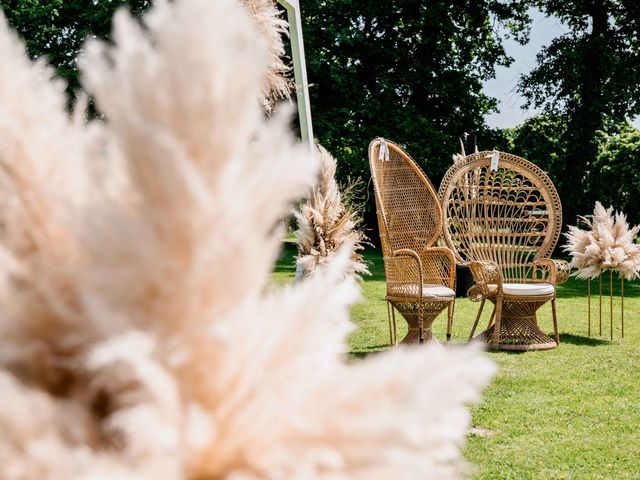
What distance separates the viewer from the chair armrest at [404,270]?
251 inches

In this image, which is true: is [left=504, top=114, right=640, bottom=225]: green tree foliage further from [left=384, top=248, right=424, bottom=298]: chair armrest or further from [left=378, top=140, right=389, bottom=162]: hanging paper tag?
[left=384, top=248, right=424, bottom=298]: chair armrest

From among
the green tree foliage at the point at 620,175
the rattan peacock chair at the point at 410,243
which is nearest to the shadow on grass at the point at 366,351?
the rattan peacock chair at the point at 410,243

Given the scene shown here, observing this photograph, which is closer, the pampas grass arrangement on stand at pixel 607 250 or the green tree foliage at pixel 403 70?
the pampas grass arrangement on stand at pixel 607 250

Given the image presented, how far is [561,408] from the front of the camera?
15.8 ft

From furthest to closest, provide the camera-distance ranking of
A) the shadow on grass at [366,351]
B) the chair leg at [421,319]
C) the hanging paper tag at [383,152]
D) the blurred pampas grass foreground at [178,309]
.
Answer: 1. the hanging paper tag at [383,152]
2. the chair leg at [421,319]
3. the shadow on grass at [366,351]
4. the blurred pampas grass foreground at [178,309]

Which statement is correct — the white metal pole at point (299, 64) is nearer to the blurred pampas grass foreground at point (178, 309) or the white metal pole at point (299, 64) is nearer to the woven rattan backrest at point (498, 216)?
the blurred pampas grass foreground at point (178, 309)

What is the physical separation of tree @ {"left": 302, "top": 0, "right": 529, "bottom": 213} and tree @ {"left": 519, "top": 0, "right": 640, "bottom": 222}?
5.42 feet

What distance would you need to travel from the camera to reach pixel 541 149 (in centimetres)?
1911

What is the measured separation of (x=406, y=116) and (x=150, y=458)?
17627 millimetres

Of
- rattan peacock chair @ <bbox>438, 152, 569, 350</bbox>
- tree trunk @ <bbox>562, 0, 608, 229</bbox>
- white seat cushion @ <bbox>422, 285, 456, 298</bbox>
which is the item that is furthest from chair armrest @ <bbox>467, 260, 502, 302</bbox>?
tree trunk @ <bbox>562, 0, 608, 229</bbox>

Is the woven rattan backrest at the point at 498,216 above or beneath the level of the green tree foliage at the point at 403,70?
beneath

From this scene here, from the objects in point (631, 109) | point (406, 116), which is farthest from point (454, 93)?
point (631, 109)

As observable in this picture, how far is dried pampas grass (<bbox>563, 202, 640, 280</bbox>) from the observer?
6.88m

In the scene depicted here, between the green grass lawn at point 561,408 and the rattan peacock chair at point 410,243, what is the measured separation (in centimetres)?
A: 57
